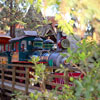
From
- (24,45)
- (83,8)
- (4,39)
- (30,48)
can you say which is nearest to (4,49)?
(4,39)

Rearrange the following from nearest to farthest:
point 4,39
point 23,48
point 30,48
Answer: point 23,48 < point 30,48 < point 4,39

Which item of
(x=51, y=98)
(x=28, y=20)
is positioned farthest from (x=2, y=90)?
(x=28, y=20)

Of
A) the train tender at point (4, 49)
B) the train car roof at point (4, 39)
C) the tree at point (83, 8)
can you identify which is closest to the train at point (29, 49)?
the train tender at point (4, 49)

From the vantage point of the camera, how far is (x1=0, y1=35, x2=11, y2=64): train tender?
9619 mm

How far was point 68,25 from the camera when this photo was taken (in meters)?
1.70

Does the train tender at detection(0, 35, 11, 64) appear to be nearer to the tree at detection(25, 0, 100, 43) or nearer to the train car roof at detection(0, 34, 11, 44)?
the train car roof at detection(0, 34, 11, 44)

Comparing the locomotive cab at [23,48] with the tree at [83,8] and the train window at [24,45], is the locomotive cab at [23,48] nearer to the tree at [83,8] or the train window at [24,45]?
the train window at [24,45]

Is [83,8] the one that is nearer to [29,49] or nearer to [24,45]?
[29,49]

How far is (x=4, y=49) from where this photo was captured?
11000 mm

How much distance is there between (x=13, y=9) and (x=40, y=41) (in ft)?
21.4

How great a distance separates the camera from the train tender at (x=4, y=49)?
31.6 ft

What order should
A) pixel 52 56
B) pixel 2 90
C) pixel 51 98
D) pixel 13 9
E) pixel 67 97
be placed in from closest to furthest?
1. pixel 67 97
2. pixel 51 98
3. pixel 2 90
4. pixel 52 56
5. pixel 13 9

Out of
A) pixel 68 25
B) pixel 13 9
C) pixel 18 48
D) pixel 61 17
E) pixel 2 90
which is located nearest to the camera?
pixel 61 17

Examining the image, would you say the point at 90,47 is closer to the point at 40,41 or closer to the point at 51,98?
the point at 51,98
